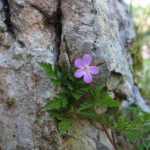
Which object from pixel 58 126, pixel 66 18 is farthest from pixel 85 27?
pixel 58 126

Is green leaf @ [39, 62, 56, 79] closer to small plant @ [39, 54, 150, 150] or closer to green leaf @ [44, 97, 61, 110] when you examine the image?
small plant @ [39, 54, 150, 150]

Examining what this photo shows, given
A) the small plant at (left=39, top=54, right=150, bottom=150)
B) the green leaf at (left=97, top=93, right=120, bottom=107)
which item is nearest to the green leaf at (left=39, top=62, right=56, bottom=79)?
the small plant at (left=39, top=54, right=150, bottom=150)

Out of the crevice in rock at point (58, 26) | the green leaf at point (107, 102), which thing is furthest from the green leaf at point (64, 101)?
the crevice in rock at point (58, 26)

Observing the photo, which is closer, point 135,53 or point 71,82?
point 71,82

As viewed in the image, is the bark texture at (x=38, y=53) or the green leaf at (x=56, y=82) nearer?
the green leaf at (x=56, y=82)

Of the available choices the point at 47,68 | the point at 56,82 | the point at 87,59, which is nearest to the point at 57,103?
the point at 56,82

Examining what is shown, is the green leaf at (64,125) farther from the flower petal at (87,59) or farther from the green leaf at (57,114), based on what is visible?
the flower petal at (87,59)

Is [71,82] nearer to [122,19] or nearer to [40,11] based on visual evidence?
[40,11]
